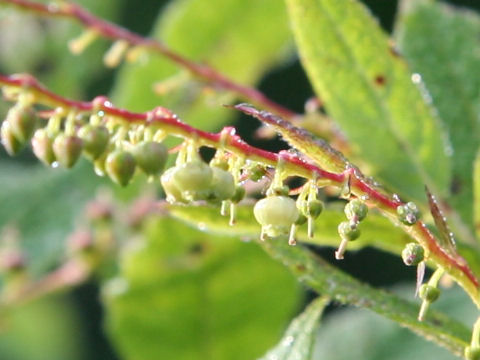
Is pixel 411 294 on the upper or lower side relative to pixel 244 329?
upper

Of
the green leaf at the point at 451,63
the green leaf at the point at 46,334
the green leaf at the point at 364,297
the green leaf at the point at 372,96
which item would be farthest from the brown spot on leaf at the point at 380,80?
the green leaf at the point at 46,334

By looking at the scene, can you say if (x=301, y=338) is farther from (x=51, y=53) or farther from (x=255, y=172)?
(x=51, y=53)

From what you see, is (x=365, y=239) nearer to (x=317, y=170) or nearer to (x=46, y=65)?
(x=317, y=170)

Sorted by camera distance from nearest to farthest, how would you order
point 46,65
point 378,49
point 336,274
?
1. point 336,274
2. point 378,49
3. point 46,65

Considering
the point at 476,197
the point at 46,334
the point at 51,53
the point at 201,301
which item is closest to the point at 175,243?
the point at 201,301

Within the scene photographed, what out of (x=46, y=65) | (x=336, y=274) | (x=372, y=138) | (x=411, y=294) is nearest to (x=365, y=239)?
(x=336, y=274)

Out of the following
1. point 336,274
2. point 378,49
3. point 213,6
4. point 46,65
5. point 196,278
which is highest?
point 378,49

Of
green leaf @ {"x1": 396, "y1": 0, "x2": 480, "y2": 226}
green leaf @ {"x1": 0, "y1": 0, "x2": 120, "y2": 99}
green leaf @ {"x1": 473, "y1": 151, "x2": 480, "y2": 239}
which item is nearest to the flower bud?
green leaf @ {"x1": 473, "y1": 151, "x2": 480, "y2": 239}

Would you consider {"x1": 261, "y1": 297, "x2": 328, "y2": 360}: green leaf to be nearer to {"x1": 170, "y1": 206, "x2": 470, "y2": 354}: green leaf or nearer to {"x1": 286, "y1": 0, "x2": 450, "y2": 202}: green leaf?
{"x1": 170, "y1": 206, "x2": 470, "y2": 354}: green leaf
